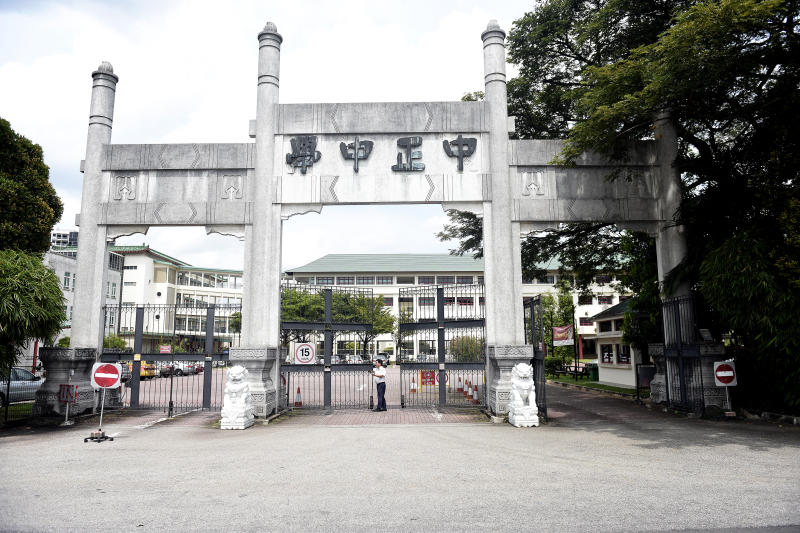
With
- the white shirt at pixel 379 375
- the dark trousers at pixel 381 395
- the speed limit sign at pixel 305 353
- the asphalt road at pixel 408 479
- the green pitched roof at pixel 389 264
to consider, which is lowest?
the asphalt road at pixel 408 479

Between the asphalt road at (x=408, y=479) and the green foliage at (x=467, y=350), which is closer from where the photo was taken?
the asphalt road at (x=408, y=479)

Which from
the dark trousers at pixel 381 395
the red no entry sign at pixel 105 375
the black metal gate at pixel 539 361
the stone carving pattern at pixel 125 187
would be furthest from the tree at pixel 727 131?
the red no entry sign at pixel 105 375

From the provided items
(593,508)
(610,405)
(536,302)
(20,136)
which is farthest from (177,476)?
(610,405)

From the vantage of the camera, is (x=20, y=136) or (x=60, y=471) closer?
(x=60, y=471)

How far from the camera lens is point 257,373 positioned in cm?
1243

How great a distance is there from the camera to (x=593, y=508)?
18.3ft

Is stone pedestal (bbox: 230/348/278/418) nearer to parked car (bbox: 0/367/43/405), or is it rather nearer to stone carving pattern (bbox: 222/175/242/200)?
stone carving pattern (bbox: 222/175/242/200)

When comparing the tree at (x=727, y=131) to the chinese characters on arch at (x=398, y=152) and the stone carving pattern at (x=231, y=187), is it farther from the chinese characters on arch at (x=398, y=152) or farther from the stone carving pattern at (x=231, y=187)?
the stone carving pattern at (x=231, y=187)

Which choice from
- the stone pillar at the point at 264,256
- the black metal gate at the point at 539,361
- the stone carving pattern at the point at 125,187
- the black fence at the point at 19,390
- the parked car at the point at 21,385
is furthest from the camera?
the parked car at the point at 21,385

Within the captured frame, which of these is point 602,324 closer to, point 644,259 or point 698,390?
point 644,259

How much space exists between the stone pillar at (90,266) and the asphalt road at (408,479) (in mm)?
1897

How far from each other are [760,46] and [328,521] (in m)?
12.2

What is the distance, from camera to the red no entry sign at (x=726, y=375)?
11938mm

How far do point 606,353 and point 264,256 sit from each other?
2025 centimetres
